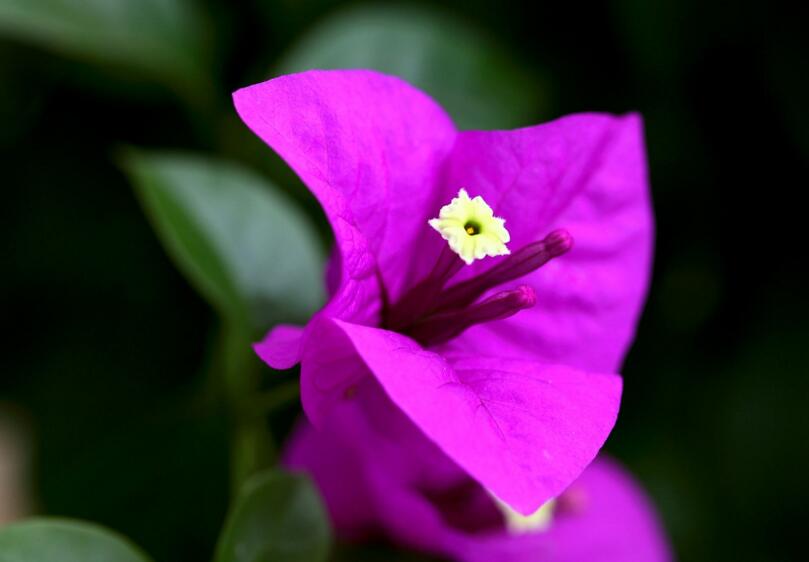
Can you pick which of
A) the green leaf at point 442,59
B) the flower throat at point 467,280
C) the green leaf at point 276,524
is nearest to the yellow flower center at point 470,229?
the flower throat at point 467,280

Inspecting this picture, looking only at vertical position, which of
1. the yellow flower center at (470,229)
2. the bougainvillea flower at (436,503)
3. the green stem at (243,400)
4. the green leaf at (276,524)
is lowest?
the bougainvillea flower at (436,503)

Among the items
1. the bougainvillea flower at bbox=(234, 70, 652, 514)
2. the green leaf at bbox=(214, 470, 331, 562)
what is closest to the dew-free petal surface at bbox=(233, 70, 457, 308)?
the bougainvillea flower at bbox=(234, 70, 652, 514)

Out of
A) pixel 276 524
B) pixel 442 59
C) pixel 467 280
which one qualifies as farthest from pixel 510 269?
pixel 442 59

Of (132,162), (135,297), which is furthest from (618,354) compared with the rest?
(135,297)

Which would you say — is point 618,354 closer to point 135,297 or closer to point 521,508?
point 521,508

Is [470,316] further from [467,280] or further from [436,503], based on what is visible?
[436,503]

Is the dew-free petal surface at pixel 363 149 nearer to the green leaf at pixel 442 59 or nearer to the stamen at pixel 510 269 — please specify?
the stamen at pixel 510 269

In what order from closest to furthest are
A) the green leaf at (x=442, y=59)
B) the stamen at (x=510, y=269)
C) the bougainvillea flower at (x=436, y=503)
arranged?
the stamen at (x=510, y=269)
the bougainvillea flower at (x=436, y=503)
the green leaf at (x=442, y=59)

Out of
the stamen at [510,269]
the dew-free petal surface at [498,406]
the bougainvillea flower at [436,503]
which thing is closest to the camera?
the dew-free petal surface at [498,406]
